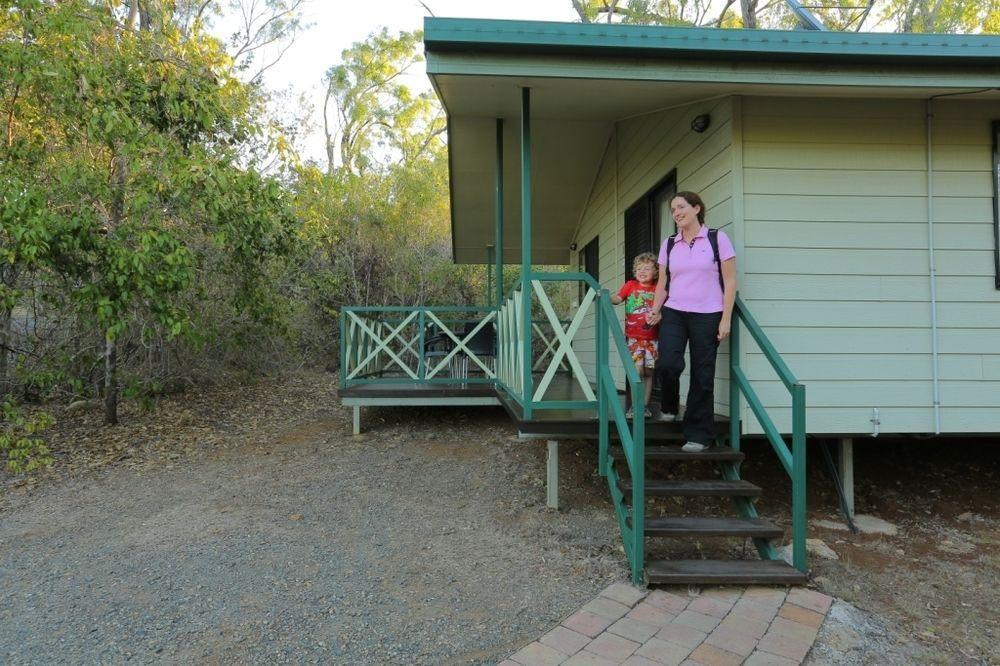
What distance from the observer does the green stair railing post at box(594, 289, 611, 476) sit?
11.4 feet

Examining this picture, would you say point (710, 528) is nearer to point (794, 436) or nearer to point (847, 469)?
point (794, 436)

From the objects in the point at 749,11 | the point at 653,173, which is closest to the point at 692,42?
the point at 653,173

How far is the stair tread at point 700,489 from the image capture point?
127 inches

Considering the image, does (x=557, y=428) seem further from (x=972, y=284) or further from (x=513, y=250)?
(x=513, y=250)

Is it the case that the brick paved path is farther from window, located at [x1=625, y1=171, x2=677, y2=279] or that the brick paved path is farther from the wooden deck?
window, located at [x1=625, y1=171, x2=677, y2=279]

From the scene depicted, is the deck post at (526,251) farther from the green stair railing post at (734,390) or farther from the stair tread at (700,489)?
the green stair railing post at (734,390)

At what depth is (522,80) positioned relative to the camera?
145 inches

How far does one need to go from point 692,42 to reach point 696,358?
5.91 ft

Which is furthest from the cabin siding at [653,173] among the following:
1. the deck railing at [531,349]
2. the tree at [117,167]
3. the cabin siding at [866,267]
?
the tree at [117,167]

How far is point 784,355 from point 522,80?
7.85ft

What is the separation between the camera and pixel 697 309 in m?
3.47

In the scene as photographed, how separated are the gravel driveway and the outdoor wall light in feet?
8.92

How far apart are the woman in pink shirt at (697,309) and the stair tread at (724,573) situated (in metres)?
0.77

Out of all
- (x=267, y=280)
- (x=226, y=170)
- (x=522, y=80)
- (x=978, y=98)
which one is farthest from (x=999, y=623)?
(x=267, y=280)
